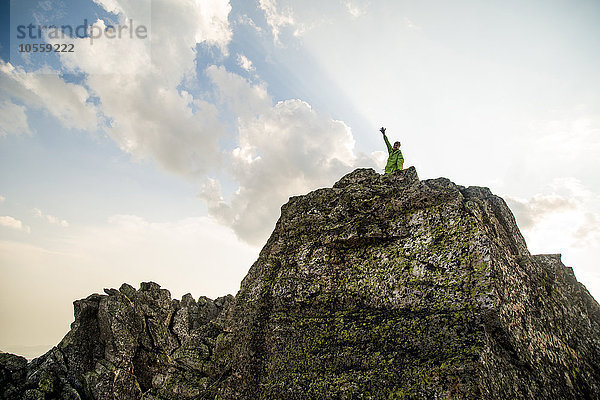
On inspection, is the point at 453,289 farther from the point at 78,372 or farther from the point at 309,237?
the point at 78,372

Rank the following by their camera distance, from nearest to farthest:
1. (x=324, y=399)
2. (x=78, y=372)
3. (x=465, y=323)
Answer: (x=465, y=323) < (x=324, y=399) < (x=78, y=372)

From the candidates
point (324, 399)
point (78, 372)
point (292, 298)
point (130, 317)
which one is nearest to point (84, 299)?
point (130, 317)

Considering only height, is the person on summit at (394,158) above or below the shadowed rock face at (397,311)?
above

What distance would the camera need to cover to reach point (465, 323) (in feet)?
29.1

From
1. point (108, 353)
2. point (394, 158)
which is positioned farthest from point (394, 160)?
point (108, 353)

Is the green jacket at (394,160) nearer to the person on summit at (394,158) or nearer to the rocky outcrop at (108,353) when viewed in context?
the person on summit at (394,158)

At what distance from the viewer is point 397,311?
10172 mm

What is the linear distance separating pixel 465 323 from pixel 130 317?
3975 centimetres

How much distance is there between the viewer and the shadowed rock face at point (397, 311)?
8727 millimetres

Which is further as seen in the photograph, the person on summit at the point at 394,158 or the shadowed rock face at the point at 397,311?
the person on summit at the point at 394,158

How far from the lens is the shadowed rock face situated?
8.73m

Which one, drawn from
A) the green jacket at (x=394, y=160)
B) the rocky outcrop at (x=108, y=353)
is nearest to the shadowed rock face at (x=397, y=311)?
the green jacket at (x=394, y=160)

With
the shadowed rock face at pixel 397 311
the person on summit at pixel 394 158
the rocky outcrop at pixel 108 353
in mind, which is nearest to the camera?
the shadowed rock face at pixel 397 311

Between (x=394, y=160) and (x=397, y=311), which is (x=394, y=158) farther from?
(x=397, y=311)
